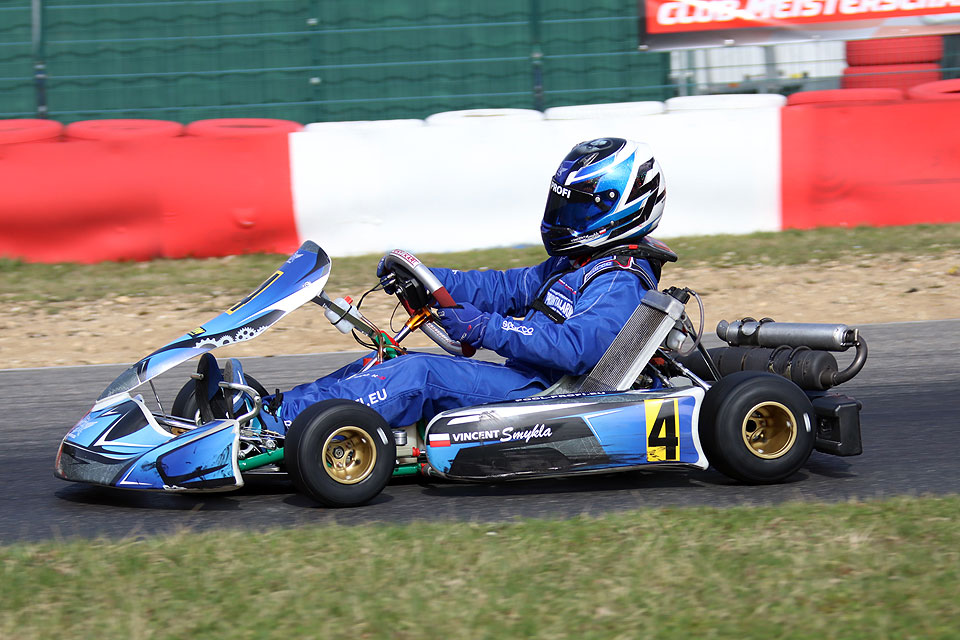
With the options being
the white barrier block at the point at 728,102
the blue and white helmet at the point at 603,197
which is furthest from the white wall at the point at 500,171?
the blue and white helmet at the point at 603,197

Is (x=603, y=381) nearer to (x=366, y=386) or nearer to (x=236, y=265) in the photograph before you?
(x=366, y=386)

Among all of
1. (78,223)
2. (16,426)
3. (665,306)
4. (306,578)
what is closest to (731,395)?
(665,306)

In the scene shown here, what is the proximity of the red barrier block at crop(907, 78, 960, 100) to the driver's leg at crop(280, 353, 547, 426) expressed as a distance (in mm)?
5859

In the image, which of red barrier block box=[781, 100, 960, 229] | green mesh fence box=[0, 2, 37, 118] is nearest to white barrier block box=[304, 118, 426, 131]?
green mesh fence box=[0, 2, 37, 118]

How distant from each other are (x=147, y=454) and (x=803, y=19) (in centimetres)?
724

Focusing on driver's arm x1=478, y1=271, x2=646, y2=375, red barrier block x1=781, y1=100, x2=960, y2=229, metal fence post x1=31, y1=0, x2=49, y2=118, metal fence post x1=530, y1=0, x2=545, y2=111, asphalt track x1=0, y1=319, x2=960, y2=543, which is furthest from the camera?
metal fence post x1=530, y1=0, x2=545, y2=111

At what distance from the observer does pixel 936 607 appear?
2.73m

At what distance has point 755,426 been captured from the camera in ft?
13.0

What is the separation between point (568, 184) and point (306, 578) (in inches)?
72.8

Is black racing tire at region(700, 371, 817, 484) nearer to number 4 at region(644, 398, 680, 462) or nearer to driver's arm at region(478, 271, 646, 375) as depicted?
number 4 at region(644, 398, 680, 462)

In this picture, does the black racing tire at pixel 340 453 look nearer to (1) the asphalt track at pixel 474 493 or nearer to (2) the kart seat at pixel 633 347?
(1) the asphalt track at pixel 474 493

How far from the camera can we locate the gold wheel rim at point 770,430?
3895 mm

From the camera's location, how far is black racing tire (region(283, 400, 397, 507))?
362 centimetres

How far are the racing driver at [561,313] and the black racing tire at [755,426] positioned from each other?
1.42ft
